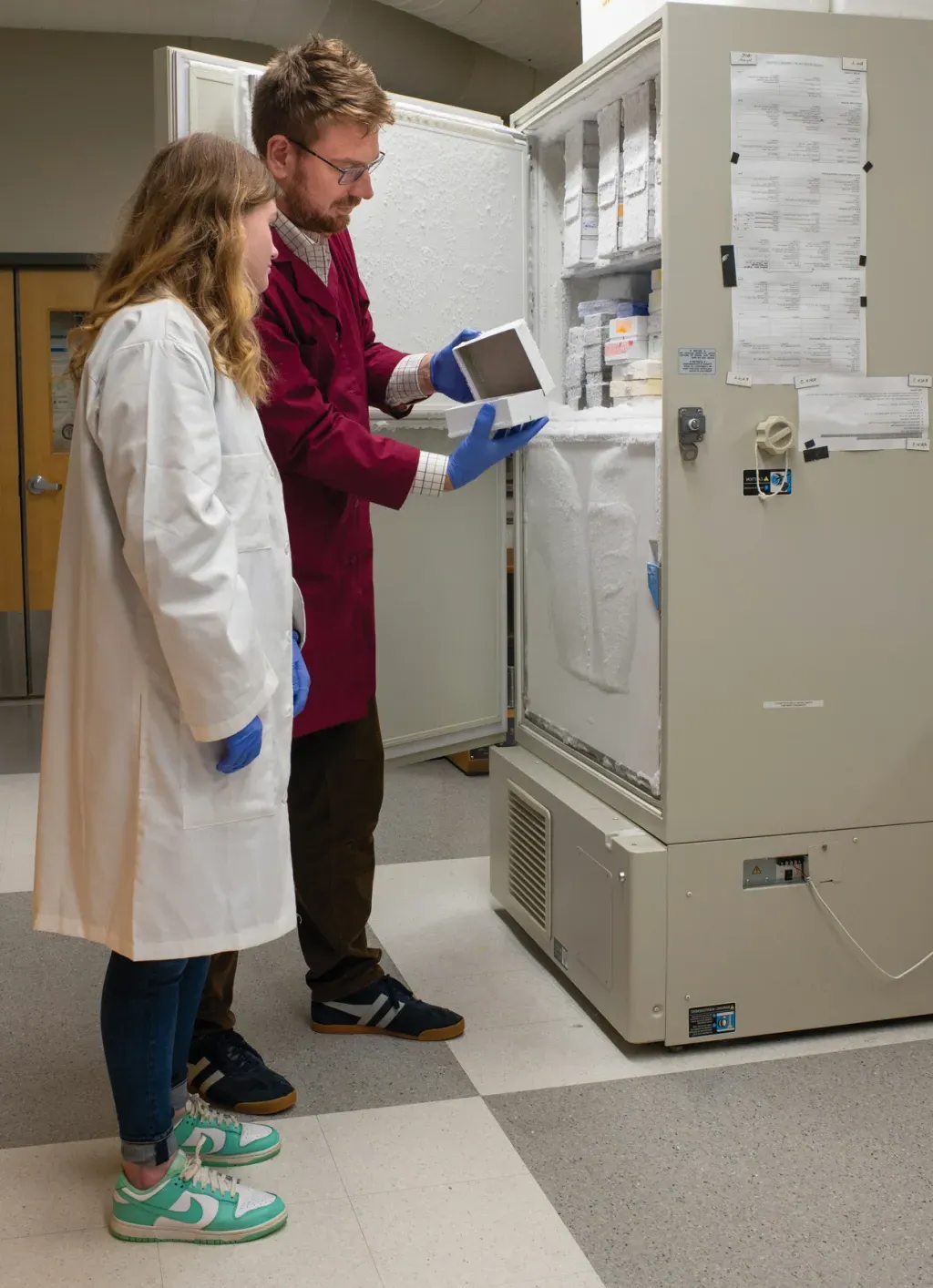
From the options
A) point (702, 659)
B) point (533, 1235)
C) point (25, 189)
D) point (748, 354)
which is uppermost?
point (25, 189)

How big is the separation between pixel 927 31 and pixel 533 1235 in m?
2.10

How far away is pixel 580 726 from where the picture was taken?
2.71 metres

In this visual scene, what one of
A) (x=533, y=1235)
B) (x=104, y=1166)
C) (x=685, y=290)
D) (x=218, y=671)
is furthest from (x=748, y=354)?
(x=104, y=1166)

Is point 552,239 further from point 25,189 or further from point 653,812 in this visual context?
point 25,189

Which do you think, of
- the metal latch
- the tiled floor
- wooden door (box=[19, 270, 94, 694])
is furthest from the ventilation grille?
wooden door (box=[19, 270, 94, 694])

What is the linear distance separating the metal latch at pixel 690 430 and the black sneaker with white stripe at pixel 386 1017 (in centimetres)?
115

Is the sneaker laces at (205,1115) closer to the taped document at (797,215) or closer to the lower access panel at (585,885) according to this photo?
the lower access panel at (585,885)

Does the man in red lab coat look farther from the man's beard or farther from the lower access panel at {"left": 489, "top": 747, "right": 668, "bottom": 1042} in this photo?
the lower access panel at {"left": 489, "top": 747, "right": 668, "bottom": 1042}

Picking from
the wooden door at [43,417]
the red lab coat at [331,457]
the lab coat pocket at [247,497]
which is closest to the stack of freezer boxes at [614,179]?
the red lab coat at [331,457]

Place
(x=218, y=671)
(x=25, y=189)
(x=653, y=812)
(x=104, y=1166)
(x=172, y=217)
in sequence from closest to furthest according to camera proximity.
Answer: (x=218, y=671) < (x=172, y=217) < (x=104, y=1166) < (x=653, y=812) < (x=25, y=189)

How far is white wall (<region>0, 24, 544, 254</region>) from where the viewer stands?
19.6ft

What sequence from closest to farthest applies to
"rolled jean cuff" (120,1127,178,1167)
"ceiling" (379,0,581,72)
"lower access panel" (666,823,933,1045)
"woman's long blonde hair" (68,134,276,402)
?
"woman's long blonde hair" (68,134,276,402) → "rolled jean cuff" (120,1127,178,1167) → "lower access panel" (666,823,933,1045) → "ceiling" (379,0,581,72)

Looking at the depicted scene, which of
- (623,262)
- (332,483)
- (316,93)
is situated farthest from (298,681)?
(623,262)

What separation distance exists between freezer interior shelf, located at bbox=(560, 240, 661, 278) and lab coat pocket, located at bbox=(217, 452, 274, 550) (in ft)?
3.43
